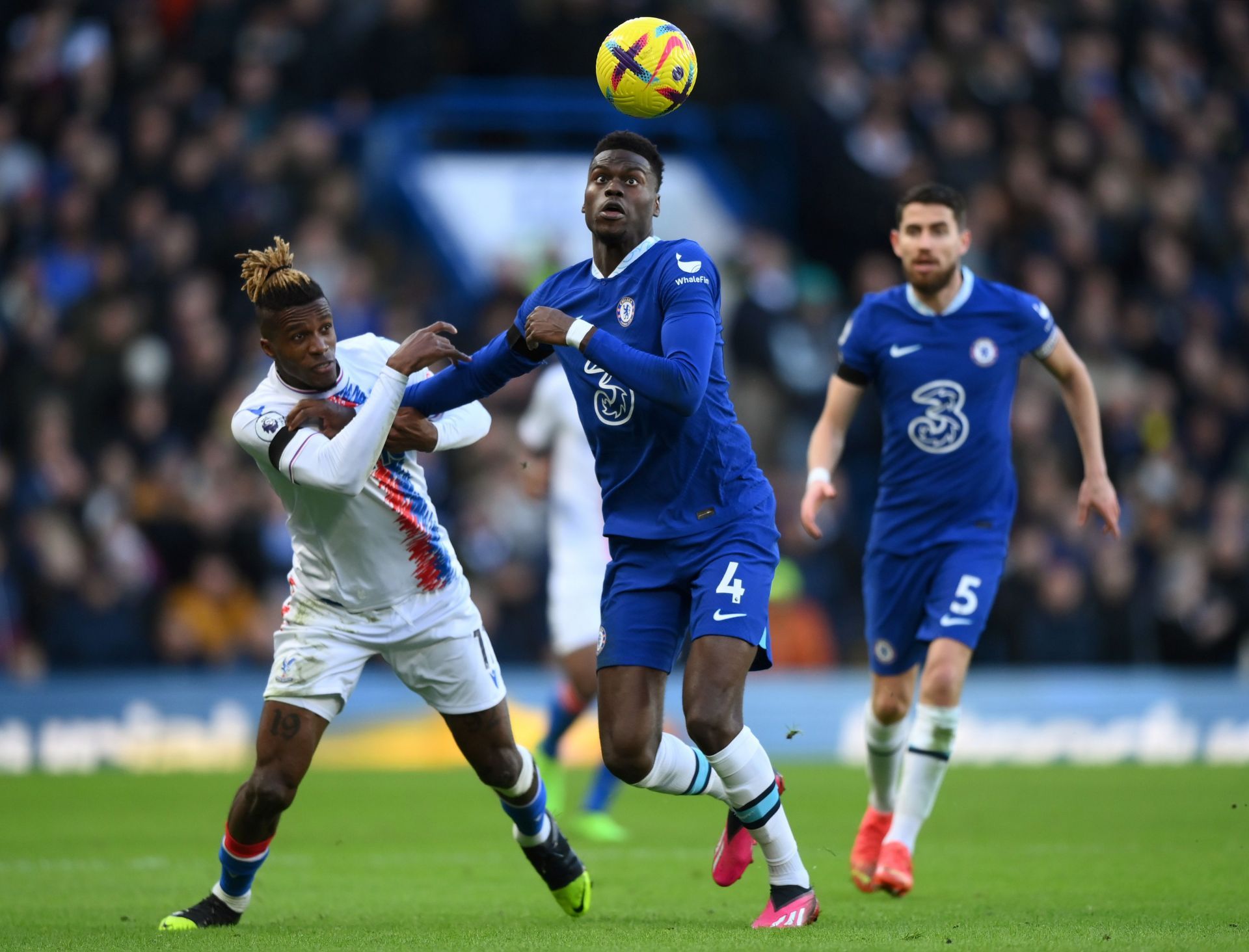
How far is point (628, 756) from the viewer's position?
6.59m

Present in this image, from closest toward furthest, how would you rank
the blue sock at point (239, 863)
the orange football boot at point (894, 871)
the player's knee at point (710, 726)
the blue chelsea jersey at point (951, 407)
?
the player's knee at point (710, 726)
the blue sock at point (239, 863)
the orange football boot at point (894, 871)
the blue chelsea jersey at point (951, 407)

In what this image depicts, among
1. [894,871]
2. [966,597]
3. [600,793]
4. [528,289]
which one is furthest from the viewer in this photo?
[528,289]

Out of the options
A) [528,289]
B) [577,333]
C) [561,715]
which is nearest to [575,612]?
[561,715]

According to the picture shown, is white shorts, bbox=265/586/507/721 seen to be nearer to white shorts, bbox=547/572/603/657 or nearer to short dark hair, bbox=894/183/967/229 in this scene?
short dark hair, bbox=894/183/967/229

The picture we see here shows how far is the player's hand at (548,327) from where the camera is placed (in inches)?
252

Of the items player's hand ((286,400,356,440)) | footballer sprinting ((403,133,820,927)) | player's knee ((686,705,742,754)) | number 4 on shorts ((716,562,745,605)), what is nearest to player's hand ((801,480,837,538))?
footballer sprinting ((403,133,820,927))

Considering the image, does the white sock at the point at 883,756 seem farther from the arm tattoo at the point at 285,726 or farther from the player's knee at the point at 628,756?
the arm tattoo at the point at 285,726

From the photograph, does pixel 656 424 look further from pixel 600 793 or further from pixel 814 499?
pixel 600 793

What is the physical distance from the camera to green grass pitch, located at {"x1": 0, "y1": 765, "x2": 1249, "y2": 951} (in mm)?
6562

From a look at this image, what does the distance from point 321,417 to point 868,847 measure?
127 inches

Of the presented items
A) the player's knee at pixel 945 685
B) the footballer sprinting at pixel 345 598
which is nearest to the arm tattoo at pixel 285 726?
the footballer sprinting at pixel 345 598

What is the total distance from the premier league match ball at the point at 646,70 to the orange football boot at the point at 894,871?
10.4 ft

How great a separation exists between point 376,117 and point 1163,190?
28.0 feet

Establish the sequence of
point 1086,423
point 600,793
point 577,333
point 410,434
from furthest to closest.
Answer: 1. point 600,793
2. point 1086,423
3. point 410,434
4. point 577,333
